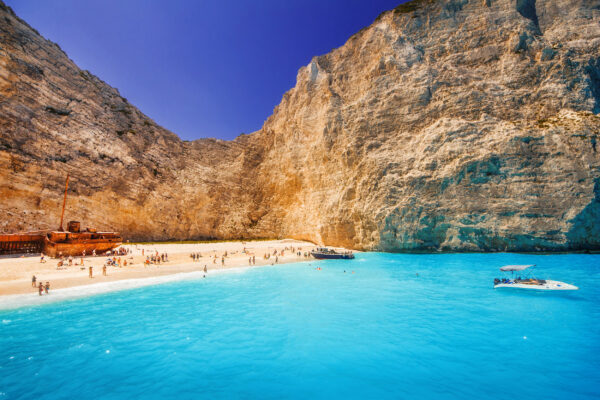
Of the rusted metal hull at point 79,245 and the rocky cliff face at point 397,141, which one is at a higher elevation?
the rocky cliff face at point 397,141

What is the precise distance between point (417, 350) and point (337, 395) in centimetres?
428

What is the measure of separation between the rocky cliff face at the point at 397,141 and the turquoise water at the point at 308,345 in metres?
17.1

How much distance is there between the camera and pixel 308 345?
34.8 feet

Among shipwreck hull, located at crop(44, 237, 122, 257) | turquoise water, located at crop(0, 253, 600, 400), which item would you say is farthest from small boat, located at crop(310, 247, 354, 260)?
shipwreck hull, located at crop(44, 237, 122, 257)

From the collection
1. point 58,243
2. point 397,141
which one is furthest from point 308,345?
point 397,141

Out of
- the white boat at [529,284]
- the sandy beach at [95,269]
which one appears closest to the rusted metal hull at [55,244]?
the sandy beach at [95,269]

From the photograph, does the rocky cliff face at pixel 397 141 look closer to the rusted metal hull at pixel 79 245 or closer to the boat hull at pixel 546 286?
the rusted metal hull at pixel 79 245

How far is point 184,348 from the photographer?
10.3 meters

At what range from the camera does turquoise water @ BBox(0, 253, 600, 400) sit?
25.7ft

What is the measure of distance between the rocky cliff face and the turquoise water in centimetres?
1713

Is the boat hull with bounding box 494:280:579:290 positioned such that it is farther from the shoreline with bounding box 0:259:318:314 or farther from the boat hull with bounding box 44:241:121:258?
the boat hull with bounding box 44:241:121:258

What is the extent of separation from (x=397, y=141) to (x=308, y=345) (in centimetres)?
3715

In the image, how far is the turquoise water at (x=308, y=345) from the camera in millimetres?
7832

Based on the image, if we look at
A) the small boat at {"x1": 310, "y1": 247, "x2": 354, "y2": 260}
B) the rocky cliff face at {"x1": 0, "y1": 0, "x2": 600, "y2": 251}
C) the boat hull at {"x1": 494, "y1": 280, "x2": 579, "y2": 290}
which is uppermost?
the rocky cliff face at {"x1": 0, "y1": 0, "x2": 600, "y2": 251}
